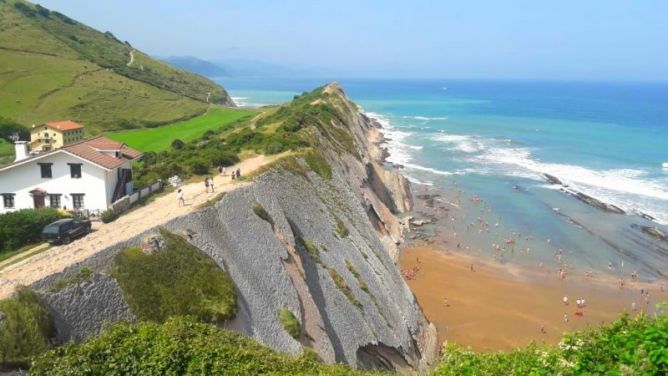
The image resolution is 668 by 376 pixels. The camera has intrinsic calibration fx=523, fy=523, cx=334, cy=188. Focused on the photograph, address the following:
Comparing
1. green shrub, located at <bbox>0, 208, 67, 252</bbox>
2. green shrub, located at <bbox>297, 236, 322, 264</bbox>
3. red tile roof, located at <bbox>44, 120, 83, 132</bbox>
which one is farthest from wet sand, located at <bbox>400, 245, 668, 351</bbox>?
red tile roof, located at <bbox>44, 120, 83, 132</bbox>

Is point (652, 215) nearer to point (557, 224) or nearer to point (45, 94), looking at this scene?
point (557, 224)

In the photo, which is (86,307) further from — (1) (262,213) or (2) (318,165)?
(2) (318,165)

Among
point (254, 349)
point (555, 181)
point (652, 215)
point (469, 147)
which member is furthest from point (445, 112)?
point (254, 349)

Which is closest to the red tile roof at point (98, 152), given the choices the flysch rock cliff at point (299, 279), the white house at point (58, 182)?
the white house at point (58, 182)

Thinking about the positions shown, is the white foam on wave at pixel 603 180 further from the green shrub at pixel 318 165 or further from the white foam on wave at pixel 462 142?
the green shrub at pixel 318 165

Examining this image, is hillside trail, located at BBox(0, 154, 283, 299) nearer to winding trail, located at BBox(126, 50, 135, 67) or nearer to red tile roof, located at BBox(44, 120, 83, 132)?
red tile roof, located at BBox(44, 120, 83, 132)
